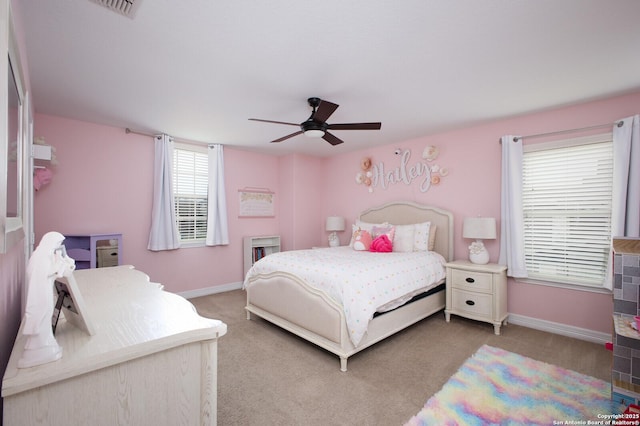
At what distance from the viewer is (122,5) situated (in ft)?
5.01

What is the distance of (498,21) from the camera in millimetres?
1673

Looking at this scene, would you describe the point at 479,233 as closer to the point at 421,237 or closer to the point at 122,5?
the point at 421,237

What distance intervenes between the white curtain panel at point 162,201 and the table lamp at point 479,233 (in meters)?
3.90

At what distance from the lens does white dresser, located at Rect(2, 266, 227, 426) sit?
68cm

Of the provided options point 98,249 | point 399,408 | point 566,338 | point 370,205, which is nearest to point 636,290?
point 399,408

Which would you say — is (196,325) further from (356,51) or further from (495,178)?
(495,178)

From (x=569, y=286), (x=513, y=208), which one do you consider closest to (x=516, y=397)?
(x=569, y=286)

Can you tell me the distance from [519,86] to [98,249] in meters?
4.77

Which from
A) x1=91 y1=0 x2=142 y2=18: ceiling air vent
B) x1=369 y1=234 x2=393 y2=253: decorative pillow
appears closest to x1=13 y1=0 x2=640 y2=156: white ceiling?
x1=91 y1=0 x2=142 y2=18: ceiling air vent

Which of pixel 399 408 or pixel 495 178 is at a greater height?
pixel 495 178

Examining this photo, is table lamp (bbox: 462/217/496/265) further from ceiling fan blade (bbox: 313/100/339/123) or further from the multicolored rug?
ceiling fan blade (bbox: 313/100/339/123)

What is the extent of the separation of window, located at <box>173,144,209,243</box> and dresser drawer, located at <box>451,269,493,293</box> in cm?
371

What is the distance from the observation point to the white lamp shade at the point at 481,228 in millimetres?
3246

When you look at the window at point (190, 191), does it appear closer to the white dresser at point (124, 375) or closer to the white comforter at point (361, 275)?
the white comforter at point (361, 275)
